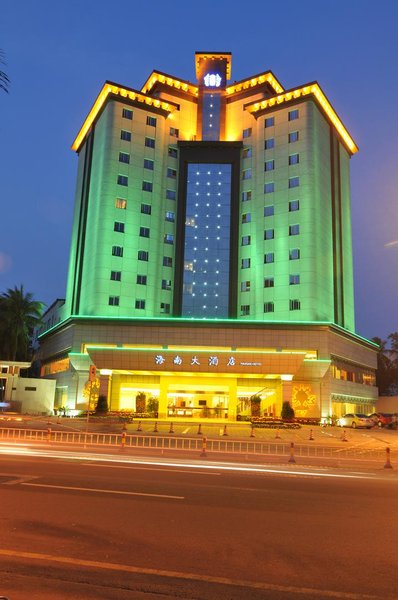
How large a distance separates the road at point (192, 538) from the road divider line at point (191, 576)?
13mm

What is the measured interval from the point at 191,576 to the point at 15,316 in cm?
7167

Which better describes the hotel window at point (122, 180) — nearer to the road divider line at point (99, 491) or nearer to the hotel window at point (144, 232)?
the hotel window at point (144, 232)

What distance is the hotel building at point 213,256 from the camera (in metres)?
51.8

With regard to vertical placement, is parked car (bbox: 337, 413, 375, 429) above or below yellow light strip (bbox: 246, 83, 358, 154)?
below

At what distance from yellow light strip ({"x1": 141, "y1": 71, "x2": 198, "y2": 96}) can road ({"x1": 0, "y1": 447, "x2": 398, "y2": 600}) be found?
6462 cm

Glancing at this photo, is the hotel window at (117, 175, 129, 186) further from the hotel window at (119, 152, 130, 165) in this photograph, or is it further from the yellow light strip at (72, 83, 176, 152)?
the yellow light strip at (72, 83, 176, 152)

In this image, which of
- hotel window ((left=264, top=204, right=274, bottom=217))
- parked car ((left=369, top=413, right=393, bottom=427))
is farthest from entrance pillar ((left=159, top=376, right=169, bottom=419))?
hotel window ((left=264, top=204, right=274, bottom=217))

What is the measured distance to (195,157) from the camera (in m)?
64.0

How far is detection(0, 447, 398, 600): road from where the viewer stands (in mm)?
5520

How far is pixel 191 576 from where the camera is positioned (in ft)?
18.9

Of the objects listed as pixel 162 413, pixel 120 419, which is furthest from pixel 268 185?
pixel 120 419

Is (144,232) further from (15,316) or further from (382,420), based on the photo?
(382,420)

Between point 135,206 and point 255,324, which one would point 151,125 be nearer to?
point 135,206

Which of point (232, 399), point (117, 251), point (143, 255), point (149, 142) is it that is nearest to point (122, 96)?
point (149, 142)
